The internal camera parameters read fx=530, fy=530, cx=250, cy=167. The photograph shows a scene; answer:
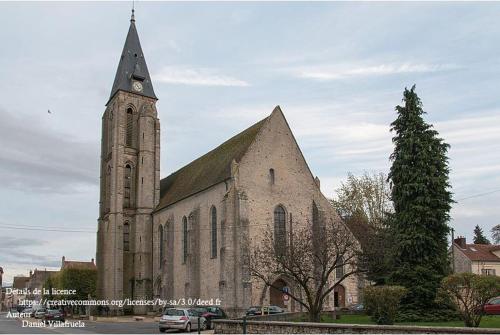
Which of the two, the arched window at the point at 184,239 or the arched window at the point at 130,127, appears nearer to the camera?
the arched window at the point at 184,239

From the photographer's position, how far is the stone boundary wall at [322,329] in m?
15.6

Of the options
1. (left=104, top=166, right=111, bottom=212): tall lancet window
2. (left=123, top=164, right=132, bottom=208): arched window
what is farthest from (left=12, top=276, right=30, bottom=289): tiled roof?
(left=123, top=164, right=132, bottom=208): arched window

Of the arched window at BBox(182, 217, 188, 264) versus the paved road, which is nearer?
the paved road

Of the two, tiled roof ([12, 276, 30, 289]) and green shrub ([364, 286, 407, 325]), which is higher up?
green shrub ([364, 286, 407, 325])

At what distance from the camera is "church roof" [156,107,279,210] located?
41.1 metres

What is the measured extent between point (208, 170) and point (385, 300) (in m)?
25.8

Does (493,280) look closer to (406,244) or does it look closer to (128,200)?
(406,244)

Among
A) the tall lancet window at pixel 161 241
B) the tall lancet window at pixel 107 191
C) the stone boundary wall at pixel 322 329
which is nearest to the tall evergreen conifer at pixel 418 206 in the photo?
the stone boundary wall at pixel 322 329

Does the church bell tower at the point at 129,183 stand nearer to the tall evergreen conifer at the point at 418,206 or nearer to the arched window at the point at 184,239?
the arched window at the point at 184,239

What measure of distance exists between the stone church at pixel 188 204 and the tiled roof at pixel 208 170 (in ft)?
0.42

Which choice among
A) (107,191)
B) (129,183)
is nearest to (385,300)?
(129,183)

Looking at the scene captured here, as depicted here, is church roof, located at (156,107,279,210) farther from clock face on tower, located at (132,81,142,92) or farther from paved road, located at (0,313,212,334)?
paved road, located at (0,313,212,334)

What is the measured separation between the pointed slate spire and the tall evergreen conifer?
1339 inches

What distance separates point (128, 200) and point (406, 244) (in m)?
33.4
